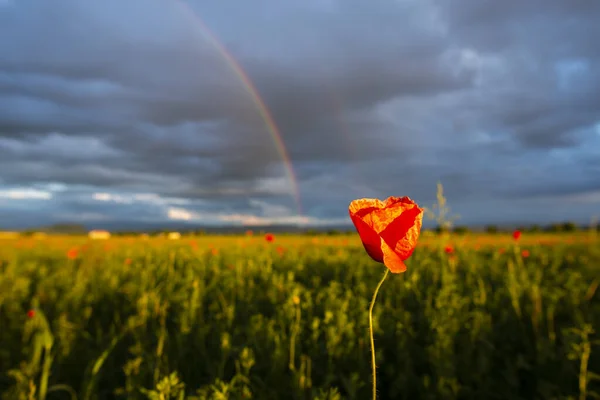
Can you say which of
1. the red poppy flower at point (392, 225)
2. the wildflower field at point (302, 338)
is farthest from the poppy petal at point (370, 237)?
the wildflower field at point (302, 338)

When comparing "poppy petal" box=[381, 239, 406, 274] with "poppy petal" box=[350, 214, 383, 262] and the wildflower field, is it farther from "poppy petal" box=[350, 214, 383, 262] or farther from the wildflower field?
the wildflower field

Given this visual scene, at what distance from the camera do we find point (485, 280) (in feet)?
16.6

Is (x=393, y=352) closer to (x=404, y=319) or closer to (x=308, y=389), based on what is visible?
(x=404, y=319)

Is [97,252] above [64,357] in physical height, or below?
above

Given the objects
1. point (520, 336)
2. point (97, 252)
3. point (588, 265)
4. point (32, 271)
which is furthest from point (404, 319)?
point (97, 252)

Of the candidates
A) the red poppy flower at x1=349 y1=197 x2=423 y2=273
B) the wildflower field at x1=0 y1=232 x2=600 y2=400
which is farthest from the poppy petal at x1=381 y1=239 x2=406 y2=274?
the wildflower field at x1=0 y1=232 x2=600 y2=400

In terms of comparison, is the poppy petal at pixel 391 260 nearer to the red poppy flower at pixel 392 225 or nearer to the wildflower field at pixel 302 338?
the red poppy flower at pixel 392 225

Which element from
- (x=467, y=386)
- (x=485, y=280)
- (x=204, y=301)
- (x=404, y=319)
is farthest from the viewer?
(x=485, y=280)

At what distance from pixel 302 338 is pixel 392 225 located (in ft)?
7.75

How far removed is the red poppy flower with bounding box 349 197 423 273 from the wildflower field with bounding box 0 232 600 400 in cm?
120

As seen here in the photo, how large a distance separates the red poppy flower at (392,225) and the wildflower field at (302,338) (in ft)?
3.92

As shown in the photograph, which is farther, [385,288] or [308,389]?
[385,288]

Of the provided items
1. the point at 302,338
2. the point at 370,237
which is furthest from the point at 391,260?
the point at 302,338

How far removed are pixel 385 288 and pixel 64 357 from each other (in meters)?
2.98
